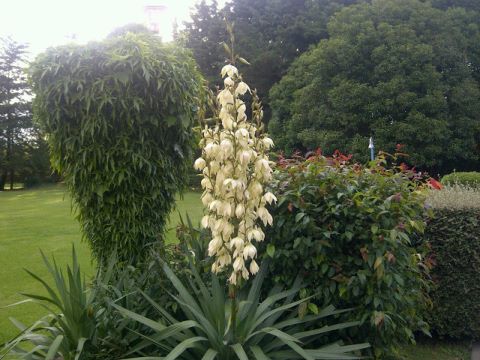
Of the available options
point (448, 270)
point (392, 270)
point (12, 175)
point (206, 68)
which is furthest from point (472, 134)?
point (12, 175)

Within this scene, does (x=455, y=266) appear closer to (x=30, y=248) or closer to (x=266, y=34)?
(x=30, y=248)

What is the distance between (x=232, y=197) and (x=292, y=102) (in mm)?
21118

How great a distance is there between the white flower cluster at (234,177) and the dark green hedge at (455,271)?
2.41 meters

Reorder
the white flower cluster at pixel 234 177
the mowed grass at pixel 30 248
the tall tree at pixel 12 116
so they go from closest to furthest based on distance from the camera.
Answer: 1. the white flower cluster at pixel 234 177
2. the mowed grass at pixel 30 248
3. the tall tree at pixel 12 116

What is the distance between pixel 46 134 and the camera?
4383 mm

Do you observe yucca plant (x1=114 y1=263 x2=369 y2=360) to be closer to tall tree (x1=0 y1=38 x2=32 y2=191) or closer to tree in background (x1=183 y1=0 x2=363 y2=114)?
tree in background (x1=183 y1=0 x2=363 y2=114)

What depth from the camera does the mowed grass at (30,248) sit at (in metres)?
5.66

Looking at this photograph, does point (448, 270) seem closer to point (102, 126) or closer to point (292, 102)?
point (102, 126)

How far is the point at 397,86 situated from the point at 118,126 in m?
17.5

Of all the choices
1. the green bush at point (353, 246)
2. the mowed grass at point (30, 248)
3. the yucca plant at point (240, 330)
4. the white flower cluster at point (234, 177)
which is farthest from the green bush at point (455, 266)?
the mowed grass at point (30, 248)

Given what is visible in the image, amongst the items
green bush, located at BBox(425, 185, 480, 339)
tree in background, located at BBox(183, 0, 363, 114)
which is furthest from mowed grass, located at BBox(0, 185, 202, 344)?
tree in background, located at BBox(183, 0, 363, 114)

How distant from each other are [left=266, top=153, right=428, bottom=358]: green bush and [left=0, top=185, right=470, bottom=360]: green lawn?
1189mm

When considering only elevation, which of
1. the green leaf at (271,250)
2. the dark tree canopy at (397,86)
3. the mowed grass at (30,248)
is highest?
the dark tree canopy at (397,86)

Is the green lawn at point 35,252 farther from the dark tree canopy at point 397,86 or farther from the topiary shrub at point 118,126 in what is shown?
the dark tree canopy at point 397,86
